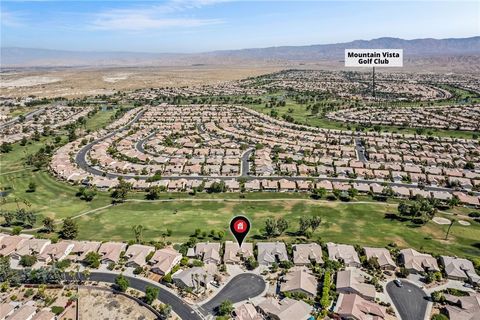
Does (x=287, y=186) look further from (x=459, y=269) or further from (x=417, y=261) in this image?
(x=459, y=269)

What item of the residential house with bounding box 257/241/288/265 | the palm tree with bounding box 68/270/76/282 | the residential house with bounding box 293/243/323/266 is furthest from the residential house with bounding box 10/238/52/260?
the residential house with bounding box 293/243/323/266

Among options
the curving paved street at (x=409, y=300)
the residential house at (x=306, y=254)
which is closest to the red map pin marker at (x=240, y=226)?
the residential house at (x=306, y=254)

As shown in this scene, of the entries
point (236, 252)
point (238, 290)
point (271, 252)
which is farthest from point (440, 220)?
point (238, 290)

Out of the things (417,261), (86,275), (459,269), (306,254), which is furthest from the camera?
(306,254)

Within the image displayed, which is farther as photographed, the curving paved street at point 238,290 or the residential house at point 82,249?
the residential house at point 82,249

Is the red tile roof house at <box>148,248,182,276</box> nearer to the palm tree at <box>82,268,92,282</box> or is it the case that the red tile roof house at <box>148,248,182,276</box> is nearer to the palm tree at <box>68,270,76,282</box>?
the palm tree at <box>82,268,92,282</box>

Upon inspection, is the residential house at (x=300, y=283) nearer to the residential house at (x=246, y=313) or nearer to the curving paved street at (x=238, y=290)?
the curving paved street at (x=238, y=290)

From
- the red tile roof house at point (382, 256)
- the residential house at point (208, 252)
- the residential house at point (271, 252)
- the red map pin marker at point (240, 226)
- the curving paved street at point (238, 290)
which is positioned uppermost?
the red map pin marker at point (240, 226)
